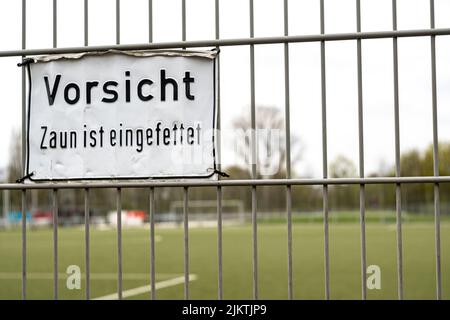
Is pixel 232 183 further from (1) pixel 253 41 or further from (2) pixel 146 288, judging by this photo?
(2) pixel 146 288

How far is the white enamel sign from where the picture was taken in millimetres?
4113

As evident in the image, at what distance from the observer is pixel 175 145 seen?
412cm

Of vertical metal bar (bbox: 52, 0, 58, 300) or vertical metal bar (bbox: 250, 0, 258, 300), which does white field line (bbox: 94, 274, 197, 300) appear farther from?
vertical metal bar (bbox: 250, 0, 258, 300)

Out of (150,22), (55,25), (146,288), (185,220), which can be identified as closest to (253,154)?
(185,220)

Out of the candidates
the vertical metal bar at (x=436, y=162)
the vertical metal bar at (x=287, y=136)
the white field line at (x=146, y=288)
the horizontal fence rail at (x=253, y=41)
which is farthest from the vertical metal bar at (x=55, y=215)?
the white field line at (x=146, y=288)

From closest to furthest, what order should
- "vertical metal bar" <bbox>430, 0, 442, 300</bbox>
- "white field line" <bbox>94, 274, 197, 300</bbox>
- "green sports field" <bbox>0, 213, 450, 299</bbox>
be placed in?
"vertical metal bar" <bbox>430, 0, 442, 300</bbox>, "white field line" <bbox>94, 274, 197, 300</bbox>, "green sports field" <bbox>0, 213, 450, 299</bbox>

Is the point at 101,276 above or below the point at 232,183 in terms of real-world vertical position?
below

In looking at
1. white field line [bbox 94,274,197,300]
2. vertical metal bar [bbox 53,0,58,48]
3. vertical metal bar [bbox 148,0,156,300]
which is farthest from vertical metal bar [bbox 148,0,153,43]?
white field line [bbox 94,274,197,300]

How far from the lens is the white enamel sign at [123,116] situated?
4.11 m

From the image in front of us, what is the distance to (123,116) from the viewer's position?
4.17m

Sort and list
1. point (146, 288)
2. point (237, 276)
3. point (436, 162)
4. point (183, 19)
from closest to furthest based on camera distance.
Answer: point (436, 162), point (183, 19), point (146, 288), point (237, 276)
